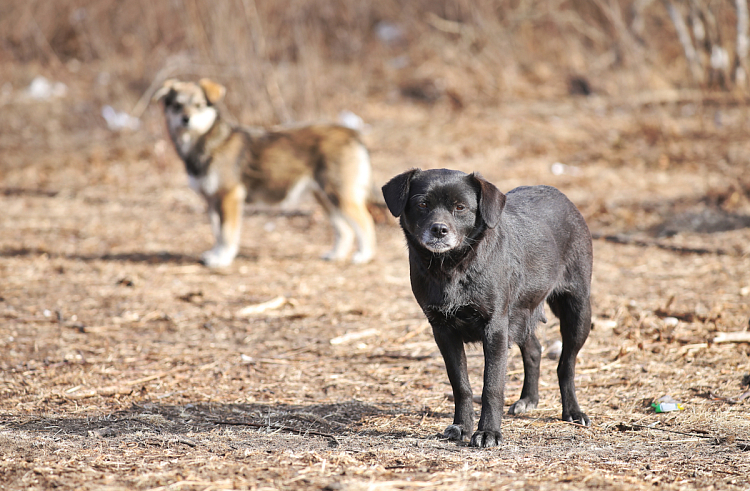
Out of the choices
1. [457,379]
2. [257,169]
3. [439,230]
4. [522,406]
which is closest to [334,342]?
[522,406]

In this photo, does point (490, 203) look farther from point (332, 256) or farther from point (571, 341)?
point (332, 256)

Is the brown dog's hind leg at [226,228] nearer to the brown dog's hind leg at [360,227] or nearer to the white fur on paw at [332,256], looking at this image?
the white fur on paw at [332,256]

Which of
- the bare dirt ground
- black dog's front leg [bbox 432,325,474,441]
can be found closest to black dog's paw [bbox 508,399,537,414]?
the bare dirt ground

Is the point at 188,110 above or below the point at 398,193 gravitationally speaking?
above

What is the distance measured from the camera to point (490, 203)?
3682mm

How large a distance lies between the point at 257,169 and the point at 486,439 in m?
5.13

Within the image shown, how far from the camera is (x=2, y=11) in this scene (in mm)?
16578

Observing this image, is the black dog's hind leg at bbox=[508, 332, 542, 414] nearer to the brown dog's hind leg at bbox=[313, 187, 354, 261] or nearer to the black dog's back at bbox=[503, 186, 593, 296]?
the black dog's back at bbox=[503, 186, 593, 296]

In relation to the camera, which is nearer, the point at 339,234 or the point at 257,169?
the point at 257,169

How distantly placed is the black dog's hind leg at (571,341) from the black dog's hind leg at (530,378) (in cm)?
14

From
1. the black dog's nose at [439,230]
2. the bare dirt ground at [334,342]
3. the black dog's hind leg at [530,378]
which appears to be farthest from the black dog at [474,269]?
the bare dirt ground at [334,342]

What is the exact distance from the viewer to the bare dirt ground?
133 inches

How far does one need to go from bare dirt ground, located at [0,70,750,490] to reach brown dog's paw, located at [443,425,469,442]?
0.18ft

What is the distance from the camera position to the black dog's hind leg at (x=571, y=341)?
13.8 feet
